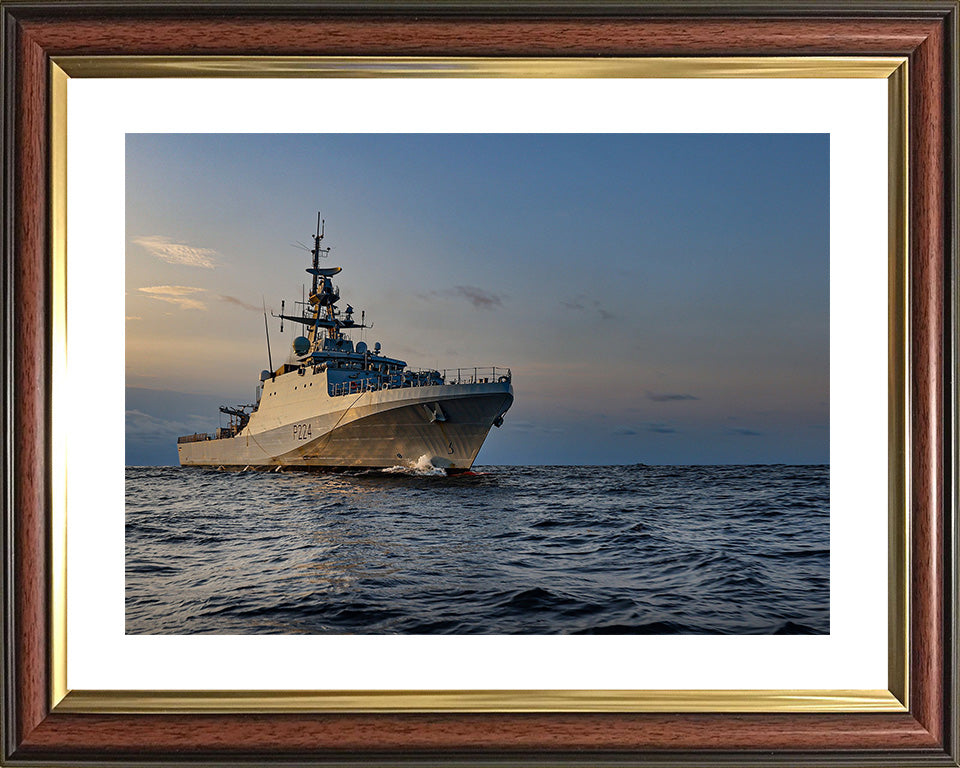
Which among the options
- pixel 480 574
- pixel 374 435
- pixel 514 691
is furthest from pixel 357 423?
pixel 514 691

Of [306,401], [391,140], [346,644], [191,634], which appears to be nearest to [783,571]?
[346,644]

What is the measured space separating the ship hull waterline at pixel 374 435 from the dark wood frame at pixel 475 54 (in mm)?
7161

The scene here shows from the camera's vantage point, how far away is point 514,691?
Answer: 37.8 inches

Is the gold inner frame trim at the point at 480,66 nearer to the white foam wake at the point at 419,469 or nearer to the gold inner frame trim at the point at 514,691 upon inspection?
the gold inner frame trim at the point at 514,691

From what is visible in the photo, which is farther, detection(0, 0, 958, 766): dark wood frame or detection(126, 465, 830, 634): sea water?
detection(126, 465, 830, 634): sea water

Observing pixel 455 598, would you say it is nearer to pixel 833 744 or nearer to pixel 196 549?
pixel 196 549

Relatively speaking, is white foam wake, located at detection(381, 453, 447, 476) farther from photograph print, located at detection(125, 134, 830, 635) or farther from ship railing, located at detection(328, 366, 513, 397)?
photograph print, located at detection(125, 134, 830, 635)

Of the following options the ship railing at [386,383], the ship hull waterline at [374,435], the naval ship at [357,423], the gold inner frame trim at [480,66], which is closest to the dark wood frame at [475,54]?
the gold inner frame trim at [480,66]

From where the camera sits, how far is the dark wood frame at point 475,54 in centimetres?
94

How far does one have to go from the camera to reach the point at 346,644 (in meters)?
1.03

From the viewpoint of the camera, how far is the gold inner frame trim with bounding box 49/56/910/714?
3.13 ft

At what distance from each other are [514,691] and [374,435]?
309 inches

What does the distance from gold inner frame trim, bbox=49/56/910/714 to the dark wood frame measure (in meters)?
0.01

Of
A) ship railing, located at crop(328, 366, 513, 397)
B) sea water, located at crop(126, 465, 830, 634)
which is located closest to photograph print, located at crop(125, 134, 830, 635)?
sea water, located at crop(126, 465, 830, 634)
